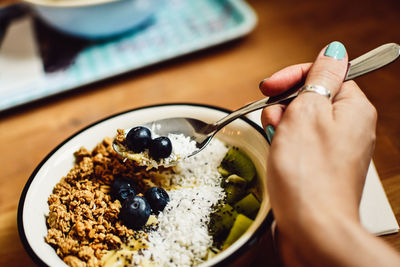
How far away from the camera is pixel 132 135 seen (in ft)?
2.19

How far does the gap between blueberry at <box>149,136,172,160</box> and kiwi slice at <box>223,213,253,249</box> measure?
18 cm

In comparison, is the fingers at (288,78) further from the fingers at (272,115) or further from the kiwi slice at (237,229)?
the kiwi slice at (237,229)

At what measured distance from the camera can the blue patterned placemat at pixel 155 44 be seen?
42.5 inches

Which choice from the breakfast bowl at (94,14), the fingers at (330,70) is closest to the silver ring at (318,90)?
the fingers at (330,70)

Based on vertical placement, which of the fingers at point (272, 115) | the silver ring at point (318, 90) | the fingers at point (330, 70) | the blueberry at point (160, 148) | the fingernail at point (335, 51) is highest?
the fingernail at point (335, 51)

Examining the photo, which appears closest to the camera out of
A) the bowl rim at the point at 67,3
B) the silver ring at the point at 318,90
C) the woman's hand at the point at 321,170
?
the woman's hand at the point at 321,170

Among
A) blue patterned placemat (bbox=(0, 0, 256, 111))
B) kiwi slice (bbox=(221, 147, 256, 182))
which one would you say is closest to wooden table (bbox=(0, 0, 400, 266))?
blue patterned placemat (bbox=(0, 0, 256, 111))

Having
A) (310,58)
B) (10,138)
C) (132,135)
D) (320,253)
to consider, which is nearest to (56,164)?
(132,135)

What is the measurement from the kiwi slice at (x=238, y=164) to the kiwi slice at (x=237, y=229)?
10 centimetres

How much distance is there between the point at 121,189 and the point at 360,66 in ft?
1.55

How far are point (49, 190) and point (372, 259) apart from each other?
55cm

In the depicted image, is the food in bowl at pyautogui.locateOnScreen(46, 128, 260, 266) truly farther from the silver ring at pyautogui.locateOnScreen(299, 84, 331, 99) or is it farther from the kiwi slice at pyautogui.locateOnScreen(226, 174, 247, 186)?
the silver ring at pyautogui.locateOnScreen(299, 84, 331, 99)

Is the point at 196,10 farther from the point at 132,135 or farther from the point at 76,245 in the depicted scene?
the point at 76,245

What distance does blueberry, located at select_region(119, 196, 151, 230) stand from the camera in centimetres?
61
